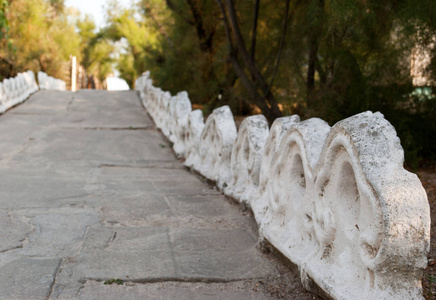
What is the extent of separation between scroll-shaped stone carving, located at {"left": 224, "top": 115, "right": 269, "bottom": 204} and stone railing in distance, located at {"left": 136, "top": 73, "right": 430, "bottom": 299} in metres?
0.23

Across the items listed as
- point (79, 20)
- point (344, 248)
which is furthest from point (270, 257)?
point (79, 20)

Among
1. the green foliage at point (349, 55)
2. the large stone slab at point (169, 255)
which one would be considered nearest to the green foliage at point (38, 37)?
the green foliage at point (349, 55)

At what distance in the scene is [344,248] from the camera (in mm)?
2049

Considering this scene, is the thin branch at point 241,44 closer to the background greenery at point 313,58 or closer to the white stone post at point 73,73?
the background greenery at point 313,58

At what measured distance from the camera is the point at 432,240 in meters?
3.12

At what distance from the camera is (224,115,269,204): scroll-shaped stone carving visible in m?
3.54

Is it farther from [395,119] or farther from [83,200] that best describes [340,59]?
[83,200]

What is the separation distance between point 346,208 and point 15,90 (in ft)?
35.7

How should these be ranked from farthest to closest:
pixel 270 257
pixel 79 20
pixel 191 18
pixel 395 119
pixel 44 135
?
pixel 79 20 → pixel 191 18 → pixel 44 135 → pixel 395 119 → pixel 270 257

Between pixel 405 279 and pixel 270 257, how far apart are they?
1068mm

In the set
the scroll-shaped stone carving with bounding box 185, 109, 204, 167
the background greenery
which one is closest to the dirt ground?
the background greenery

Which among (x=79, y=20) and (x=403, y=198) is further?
(x=79, y=20)

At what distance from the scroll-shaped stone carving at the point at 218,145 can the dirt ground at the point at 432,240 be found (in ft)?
5.35

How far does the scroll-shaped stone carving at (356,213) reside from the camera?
1732mm
